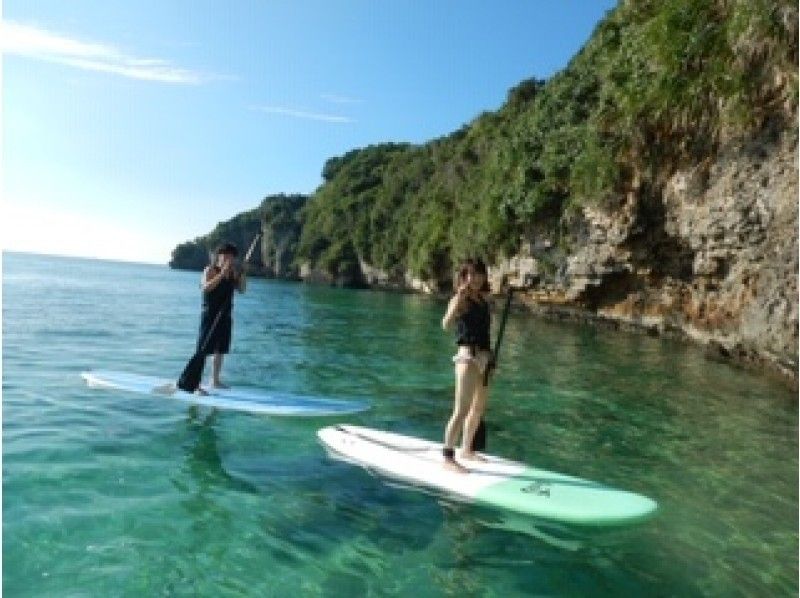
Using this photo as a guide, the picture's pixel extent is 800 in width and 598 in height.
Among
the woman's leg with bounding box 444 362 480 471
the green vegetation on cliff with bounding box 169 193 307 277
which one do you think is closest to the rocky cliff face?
the woman's leg with bounding box 444 362 480 471

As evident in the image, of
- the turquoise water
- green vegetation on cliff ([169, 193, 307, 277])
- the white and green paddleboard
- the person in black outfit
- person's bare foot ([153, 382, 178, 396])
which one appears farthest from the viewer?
green vegetation on cliff ([169, 193, 307, 277])

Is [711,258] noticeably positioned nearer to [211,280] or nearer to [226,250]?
[226,250]

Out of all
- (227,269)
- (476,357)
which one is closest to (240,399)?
(227,269)

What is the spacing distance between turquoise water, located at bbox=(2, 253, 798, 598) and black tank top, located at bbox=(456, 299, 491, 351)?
5.93 ft

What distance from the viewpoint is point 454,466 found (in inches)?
328

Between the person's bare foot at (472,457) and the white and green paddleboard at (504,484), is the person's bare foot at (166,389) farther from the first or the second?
the person's bare foot at (472,457)

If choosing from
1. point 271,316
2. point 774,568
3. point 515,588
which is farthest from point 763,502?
point 271,316

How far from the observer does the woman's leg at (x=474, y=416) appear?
841 cm

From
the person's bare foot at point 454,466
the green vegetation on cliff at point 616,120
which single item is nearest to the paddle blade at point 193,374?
the person's bare foot at point 454,466

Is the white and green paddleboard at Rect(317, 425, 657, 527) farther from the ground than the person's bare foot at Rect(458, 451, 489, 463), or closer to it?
closer to it

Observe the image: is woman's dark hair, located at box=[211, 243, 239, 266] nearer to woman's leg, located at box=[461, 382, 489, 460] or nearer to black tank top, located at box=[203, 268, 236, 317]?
black tank top, located at box=[203, 268, 236, 317]

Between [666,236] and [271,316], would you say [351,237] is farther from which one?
[666,236]

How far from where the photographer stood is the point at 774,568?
21.8 feet

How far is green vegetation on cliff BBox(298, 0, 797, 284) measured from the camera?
2030cm
